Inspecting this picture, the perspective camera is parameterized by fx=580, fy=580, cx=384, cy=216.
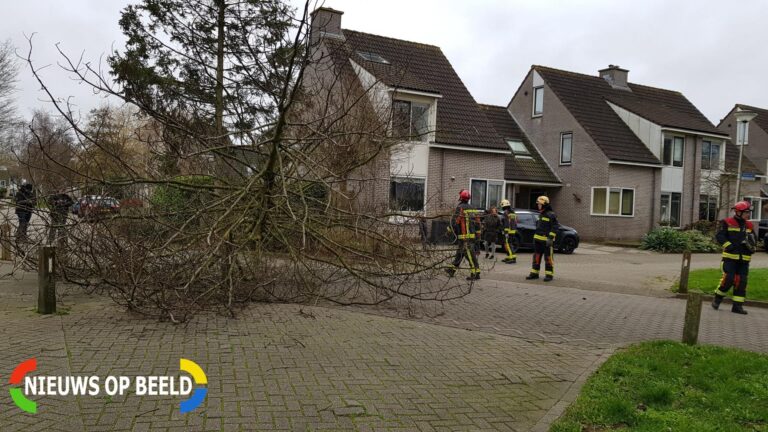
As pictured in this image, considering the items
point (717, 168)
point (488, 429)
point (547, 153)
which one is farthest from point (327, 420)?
point (717, 168)

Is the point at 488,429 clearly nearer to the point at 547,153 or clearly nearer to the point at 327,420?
the point at 327,420

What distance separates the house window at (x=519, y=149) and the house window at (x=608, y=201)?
3.63 m

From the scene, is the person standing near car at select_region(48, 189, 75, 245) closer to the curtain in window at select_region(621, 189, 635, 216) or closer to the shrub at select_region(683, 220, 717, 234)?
the curtain in window at select_region(621, 189, 635, 216)

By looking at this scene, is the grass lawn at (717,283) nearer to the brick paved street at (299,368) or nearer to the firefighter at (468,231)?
the firefighter at (468,231)

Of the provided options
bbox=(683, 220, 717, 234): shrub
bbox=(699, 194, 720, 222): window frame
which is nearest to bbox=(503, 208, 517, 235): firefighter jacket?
bbox=(683, 220, 717, 234): shrub

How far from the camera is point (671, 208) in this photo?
93.6ft

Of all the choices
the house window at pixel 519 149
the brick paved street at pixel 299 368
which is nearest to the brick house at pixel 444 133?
the house window at pixel 519 149

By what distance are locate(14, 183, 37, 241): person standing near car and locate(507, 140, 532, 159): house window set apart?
22.6 metres

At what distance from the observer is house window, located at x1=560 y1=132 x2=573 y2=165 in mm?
27188

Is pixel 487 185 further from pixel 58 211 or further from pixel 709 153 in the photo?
pixel 58 211

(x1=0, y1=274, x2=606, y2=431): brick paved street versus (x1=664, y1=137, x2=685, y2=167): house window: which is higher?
(x1=664, y1=137, x2=685, y2=167): house window

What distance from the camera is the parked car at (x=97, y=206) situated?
24.2 feet

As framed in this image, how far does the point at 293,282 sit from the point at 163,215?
1.87 m

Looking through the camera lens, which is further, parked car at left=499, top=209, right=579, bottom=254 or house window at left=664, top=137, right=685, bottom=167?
house window at left=664, top=137, right=685, bottom=167
